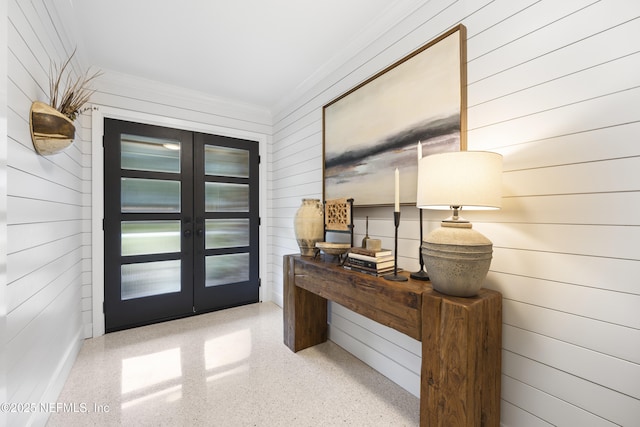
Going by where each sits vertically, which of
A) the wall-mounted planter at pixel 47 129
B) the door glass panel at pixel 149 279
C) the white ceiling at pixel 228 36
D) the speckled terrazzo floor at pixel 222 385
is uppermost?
the white ceiling at pixel 228 36

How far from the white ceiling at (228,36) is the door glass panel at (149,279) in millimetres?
1964

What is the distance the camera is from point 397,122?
A: 5.71 feet

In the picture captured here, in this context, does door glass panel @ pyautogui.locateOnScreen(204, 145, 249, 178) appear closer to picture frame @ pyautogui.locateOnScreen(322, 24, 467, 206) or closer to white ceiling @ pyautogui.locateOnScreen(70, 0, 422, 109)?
white ceiling @ pyautogui.locateOnScreen(70, 0, 422, 109)

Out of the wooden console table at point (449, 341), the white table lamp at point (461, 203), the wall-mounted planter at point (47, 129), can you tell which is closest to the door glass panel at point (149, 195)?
the wall-mounted planter at point (47, 129)

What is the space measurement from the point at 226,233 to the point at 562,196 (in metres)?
3.05

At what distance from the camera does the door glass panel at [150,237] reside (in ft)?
8.72

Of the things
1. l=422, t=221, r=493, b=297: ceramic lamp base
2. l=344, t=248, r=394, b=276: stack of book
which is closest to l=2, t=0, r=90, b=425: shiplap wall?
l=344, t=248, r=394, b=276: stack of book

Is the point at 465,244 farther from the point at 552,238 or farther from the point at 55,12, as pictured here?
the point at 55,12

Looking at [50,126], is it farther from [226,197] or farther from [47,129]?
[226,197]

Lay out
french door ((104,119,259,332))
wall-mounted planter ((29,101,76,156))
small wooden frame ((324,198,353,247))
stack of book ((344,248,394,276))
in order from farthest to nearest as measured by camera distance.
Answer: french door ((104,119,259,332)) < small wooden frame ((324,198,353,247)) < stack of book ((344,248,394,276)) < wall-mounted planter ((29,101,76,156))

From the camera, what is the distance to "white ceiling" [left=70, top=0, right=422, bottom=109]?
5.74 ft

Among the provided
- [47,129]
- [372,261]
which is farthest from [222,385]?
[47,129]

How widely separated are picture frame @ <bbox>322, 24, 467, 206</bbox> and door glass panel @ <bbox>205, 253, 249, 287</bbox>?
1642 millimetres

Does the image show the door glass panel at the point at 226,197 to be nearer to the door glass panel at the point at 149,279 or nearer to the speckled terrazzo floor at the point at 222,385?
the door glass panel at the point at 149,279
